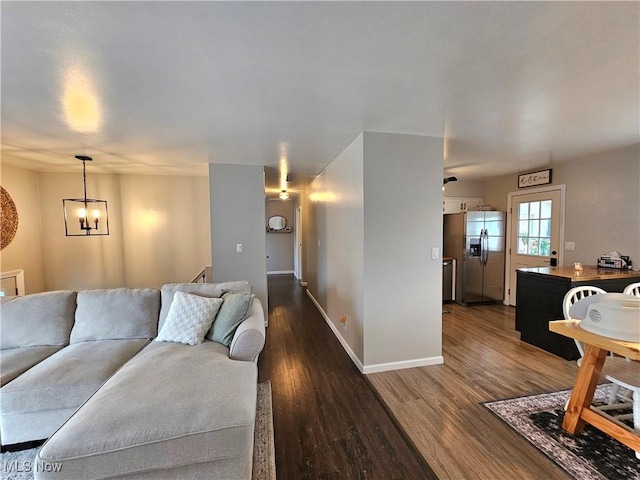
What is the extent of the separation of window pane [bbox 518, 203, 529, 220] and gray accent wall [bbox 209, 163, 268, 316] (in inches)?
169

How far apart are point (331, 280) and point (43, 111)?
10.7 ft

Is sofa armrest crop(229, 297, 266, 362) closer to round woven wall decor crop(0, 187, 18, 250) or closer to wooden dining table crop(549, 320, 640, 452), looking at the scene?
wooden dining table crop(549, 320, 640, 452)

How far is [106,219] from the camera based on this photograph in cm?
451

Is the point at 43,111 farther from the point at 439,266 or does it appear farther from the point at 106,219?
the point at 439,266

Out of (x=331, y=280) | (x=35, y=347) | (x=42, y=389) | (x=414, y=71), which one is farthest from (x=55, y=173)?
(x=414, y=71)

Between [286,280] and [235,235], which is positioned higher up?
[235,235]

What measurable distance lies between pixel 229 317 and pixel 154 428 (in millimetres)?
1019

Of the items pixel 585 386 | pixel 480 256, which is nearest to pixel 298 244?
pixel 480 256

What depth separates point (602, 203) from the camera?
3.57m

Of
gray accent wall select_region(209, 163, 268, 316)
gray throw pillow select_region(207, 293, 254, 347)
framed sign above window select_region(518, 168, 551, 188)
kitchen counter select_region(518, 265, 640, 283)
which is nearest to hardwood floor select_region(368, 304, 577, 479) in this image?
kitchen counter select_region(518, 265, 640, 283)

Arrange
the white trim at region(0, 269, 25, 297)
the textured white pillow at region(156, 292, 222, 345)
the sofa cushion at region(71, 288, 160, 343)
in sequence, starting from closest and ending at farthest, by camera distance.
A: the textured white pillow at region(156, 292, 222, 345)
the sofa cushion at region(71, 288, 160, 343)
the white trim at region(0, 269, 25, 297)

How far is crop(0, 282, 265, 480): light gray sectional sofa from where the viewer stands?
4.07ft

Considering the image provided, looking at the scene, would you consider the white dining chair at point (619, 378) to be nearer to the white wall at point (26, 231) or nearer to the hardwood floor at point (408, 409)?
the hardwood floor at point (408, 409)

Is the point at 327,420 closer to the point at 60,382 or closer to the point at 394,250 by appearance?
the point at 394,250
